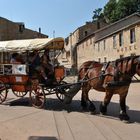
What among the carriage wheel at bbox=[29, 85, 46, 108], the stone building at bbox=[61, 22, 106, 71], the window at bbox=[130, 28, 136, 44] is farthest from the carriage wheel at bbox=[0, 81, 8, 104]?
the stone building at bbox=[61, 22, 106, 71]

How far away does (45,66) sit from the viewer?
47.8ft

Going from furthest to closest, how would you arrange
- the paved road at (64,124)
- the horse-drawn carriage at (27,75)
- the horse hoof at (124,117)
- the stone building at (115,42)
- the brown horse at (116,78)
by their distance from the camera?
the stone building at (115,42)
the horse-drawn carriage at (27,75)
the brown horse at (116,78)
the horse hoof at (124,117)
the paved road at (64,124)

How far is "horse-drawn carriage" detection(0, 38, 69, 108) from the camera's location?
14.2m

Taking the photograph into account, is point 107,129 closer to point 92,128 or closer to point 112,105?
point 92,128

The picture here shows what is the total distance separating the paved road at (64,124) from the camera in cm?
922

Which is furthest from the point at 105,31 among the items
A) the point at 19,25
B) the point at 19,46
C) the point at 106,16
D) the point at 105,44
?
the point at 19,46

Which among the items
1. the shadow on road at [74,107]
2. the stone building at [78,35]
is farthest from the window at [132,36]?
the stone building at [78,35]

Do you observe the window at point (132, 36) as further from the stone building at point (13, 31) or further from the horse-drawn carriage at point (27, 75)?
the horse-drawn carriage at point (27, 75)

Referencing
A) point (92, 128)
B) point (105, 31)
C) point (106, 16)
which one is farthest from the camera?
point (106, 16)

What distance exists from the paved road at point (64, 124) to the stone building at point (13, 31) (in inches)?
1695

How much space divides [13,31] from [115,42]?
20928 mm

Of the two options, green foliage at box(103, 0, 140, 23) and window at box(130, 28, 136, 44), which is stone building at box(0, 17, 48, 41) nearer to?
green foliage at box(103, 0, 140, 23)

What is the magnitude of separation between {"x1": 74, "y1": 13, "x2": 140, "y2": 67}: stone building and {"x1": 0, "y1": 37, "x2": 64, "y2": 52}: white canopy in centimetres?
2313

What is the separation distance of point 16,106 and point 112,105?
3750 millimetres
